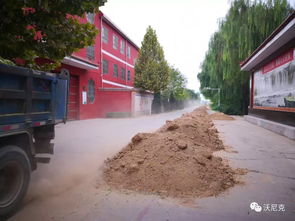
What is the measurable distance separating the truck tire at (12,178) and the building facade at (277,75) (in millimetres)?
8146

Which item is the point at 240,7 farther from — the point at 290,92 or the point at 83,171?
the point at 83,171

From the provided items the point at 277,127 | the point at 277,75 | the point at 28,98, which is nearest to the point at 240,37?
the point at 277,75

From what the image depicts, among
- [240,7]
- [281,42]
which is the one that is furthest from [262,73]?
[240,7]

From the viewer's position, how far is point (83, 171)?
4.62 m

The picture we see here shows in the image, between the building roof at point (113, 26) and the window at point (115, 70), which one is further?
the window at point (115, 70)

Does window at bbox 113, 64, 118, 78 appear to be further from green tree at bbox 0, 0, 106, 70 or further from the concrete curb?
green tree at bbox 0, 0, 106, 70

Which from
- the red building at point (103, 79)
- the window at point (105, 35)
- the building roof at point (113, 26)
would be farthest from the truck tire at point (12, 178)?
the window at point (105, 35)

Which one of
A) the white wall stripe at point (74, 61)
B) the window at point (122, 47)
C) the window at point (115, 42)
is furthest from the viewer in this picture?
the window at point (122, 47)

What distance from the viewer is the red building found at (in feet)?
51.9

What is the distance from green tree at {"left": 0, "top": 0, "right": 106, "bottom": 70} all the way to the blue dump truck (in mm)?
1297

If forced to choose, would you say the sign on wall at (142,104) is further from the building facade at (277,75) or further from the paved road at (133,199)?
the paved road at (133,199)

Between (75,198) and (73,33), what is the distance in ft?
10.9

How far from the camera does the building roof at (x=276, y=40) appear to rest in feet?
24.8

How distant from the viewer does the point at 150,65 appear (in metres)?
25.0
